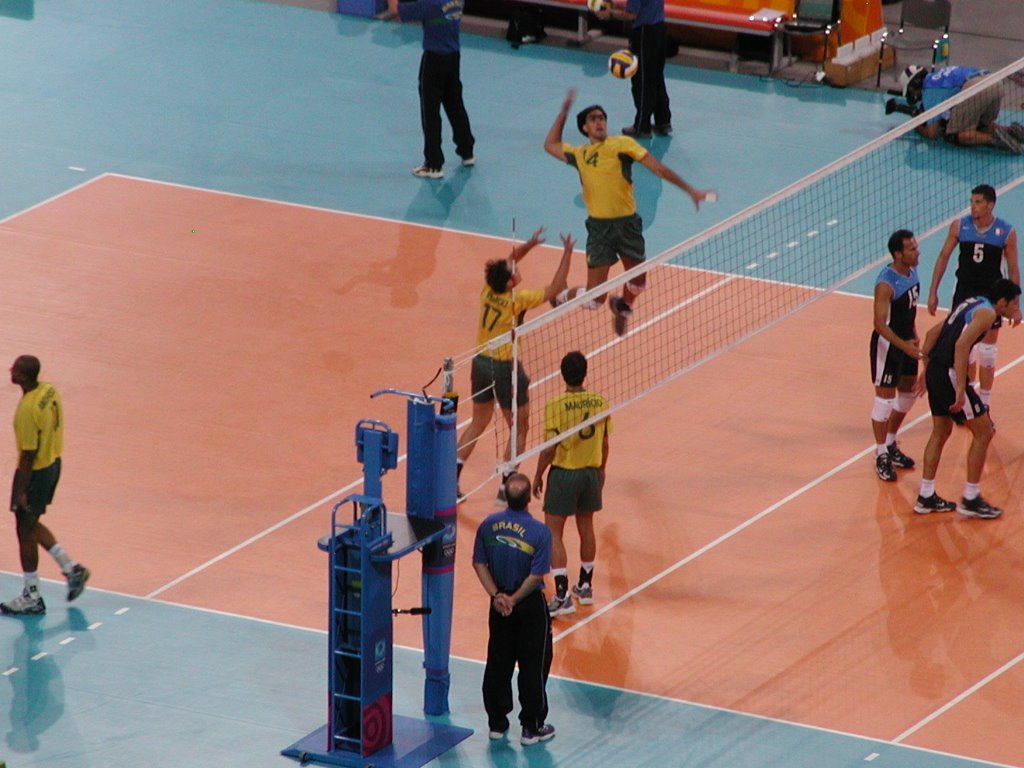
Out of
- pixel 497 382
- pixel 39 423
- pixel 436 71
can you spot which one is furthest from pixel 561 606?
pixel 436 71

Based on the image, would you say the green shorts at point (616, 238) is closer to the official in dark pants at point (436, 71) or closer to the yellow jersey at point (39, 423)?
the official in dark pants at point (436, 71)

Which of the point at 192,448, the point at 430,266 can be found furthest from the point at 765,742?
the point at 430,266

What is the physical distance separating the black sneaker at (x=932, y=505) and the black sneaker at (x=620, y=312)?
3.38 metres

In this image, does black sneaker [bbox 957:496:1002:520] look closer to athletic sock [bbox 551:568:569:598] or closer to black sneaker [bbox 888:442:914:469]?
black sneaker [bbox 888:442:914:469]

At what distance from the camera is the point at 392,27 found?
101ft

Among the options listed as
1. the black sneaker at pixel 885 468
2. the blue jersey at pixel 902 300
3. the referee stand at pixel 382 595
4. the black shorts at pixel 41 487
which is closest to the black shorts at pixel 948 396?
the blue jersey at pixel 902 300

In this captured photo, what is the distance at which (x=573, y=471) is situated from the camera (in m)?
15.4

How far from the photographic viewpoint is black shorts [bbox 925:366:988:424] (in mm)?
16953

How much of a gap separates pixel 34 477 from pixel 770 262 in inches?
392

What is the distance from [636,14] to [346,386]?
9.40 meters

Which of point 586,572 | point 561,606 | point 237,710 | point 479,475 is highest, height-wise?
point 586,572

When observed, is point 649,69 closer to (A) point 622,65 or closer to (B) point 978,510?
(A) point 622,65

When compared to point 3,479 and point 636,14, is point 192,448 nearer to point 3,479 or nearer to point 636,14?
point 3,479

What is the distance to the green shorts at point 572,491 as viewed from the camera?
50.6 ft
